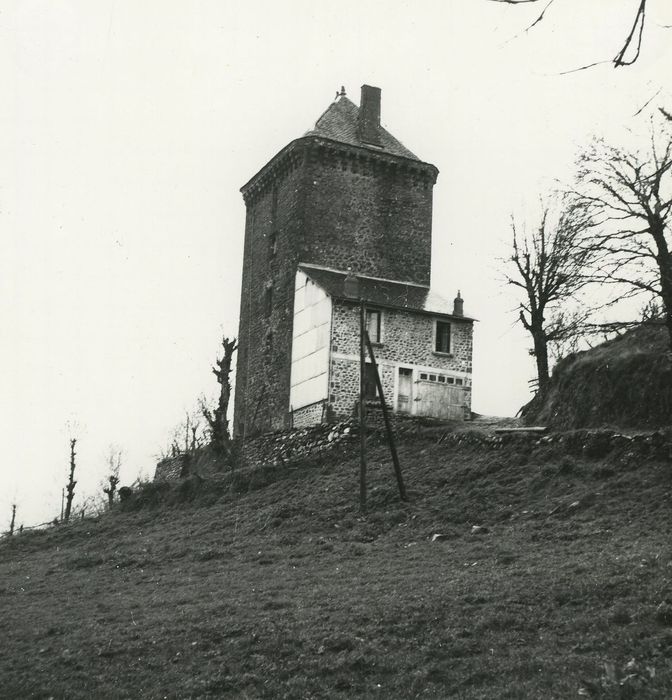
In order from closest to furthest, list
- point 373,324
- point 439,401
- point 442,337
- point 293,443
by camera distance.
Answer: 1. point 293,443
2. point 373,324
3. point 439,401
4. point 442,337

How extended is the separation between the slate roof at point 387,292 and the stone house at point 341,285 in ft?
0.26

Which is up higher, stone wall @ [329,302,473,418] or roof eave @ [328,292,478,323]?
roof eave @ [328,292,478,323]

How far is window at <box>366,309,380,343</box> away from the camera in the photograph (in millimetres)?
39031

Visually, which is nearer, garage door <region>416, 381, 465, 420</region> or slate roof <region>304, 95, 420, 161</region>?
garage door <region>416, 381, 465, 420</region>

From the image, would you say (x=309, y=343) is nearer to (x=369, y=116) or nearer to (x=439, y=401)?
(x=439, y=401)

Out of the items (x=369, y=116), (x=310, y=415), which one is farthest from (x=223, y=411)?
(x=369, y=116)

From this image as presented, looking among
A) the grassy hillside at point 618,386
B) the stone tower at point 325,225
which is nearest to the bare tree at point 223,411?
the stone tower at point 325,225

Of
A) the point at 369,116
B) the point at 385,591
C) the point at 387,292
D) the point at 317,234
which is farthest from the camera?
the point at 369,116

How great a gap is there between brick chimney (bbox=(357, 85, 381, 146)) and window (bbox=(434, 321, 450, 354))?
32.7ft

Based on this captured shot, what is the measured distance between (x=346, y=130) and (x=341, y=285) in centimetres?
914

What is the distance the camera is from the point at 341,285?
40469 millimetres

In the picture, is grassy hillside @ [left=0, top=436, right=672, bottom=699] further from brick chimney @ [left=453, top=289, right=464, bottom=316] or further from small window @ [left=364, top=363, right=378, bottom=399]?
brick chimney @ [left=453, top=289, right=464, bottom=316]

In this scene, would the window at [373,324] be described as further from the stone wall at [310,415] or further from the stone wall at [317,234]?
the stone wall at [317,234]

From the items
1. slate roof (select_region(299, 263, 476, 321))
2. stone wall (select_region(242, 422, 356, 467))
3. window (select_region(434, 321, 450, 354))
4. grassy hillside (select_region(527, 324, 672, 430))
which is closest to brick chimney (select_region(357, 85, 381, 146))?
slate roof (select_region(299, 263, 476, 321))
